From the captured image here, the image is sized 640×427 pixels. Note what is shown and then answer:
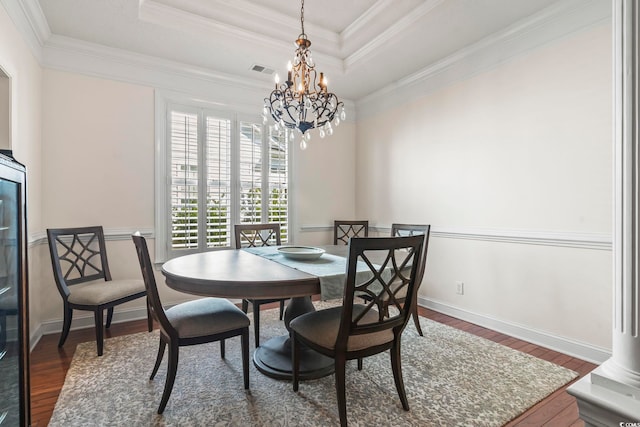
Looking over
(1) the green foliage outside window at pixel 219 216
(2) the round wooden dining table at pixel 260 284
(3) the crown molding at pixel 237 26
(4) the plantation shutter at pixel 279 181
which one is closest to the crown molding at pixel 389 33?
(3) the crown molding at pixel 237 26

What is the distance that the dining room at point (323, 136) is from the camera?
2.42 meters

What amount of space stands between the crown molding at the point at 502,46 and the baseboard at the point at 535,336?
2378 millimetres

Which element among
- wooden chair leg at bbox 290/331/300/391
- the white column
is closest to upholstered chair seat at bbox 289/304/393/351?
wooden chair leg at bbox 290/331/300/391

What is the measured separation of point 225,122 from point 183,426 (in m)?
3.11

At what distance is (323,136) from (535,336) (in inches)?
96.1

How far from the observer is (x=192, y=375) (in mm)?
2236

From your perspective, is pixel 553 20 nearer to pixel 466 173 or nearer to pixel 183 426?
pixel 466 173

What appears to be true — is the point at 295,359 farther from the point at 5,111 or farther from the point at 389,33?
the point at 389,33

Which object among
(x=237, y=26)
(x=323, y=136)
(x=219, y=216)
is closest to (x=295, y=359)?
(x=323, y=136)

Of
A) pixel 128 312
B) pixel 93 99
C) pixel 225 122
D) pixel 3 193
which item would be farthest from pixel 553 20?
pixel 128 312

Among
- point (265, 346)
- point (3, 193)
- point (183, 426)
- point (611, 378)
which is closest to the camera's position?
point (611, 378)

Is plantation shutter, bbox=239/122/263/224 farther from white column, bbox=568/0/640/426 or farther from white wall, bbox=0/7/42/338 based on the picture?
white column, bbox=568/0/640/426

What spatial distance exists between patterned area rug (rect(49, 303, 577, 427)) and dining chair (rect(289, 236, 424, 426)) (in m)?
0.14

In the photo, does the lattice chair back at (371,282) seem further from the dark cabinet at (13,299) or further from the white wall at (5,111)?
the white wall at (5,111)
